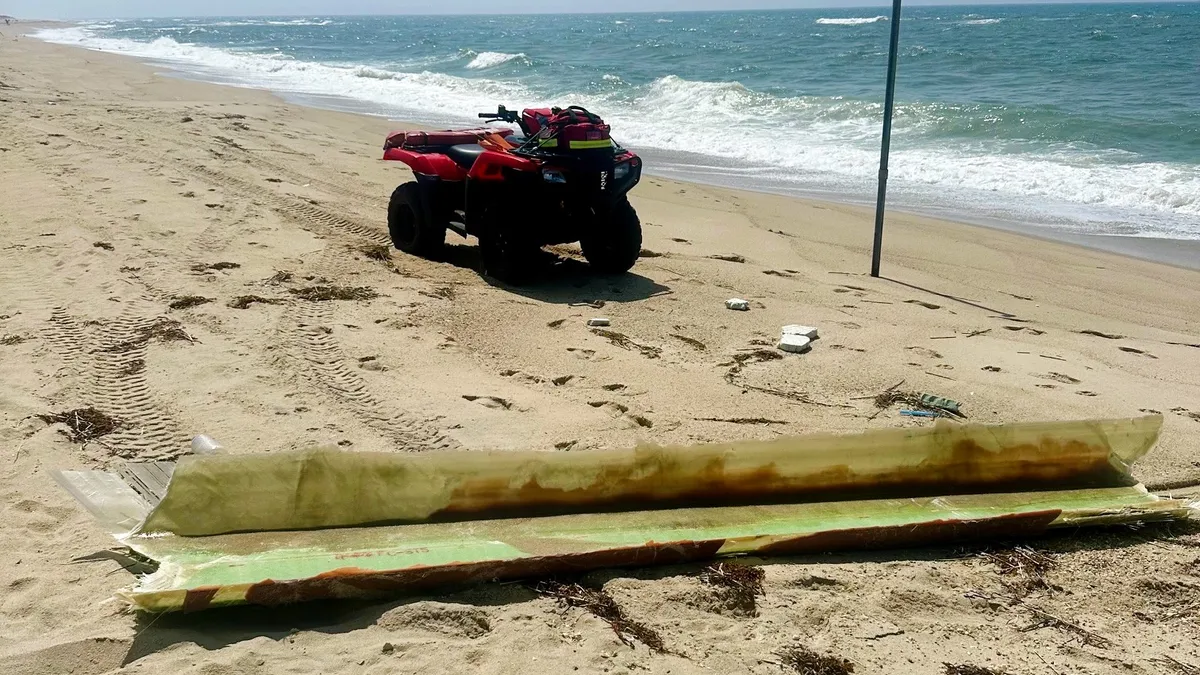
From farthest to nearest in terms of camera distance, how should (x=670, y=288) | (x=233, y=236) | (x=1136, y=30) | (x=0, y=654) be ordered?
(x=1136, y=30) < (x=233, y=236) < (x=670, y=288) < (x=0, y=654)

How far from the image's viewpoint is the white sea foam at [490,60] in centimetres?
3143

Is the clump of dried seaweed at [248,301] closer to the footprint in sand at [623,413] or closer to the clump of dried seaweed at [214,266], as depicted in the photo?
the clump of dried seaweed at [214,266]

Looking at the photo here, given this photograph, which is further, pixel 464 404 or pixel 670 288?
pixel 670 288

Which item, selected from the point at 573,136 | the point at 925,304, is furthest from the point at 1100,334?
the point at 573,136

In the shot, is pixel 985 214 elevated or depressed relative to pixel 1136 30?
depressed

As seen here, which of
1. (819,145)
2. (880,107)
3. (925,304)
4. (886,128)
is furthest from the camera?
(880,107)

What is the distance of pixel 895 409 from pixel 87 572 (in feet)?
10.8

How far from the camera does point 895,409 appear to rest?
446cm

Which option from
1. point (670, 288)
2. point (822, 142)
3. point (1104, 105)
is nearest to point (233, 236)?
point (670, 288)

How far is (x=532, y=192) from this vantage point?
20.4 feet

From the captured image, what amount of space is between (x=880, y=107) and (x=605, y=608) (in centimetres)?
1665

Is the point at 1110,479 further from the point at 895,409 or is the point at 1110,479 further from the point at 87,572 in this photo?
the point at 87,572

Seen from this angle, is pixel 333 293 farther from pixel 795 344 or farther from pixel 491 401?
pixel 795 344

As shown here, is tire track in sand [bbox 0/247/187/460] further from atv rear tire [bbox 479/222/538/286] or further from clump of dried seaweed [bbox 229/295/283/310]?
atv rear tire [bbox 479/222/538/286]
